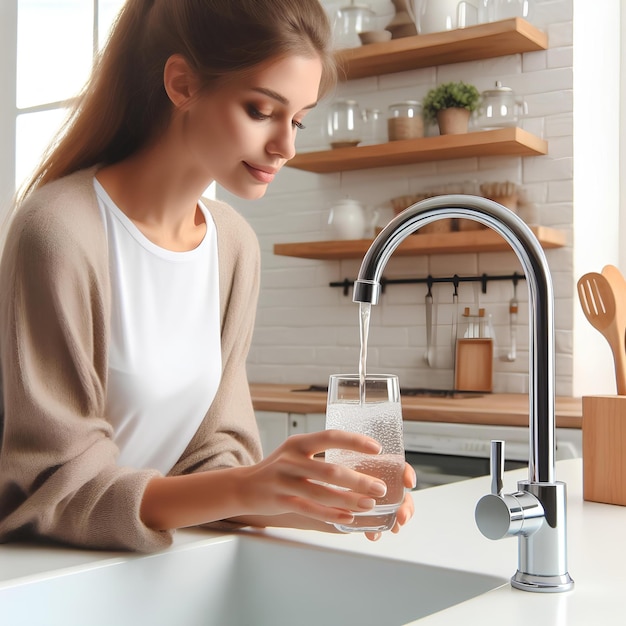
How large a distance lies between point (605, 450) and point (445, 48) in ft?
7.82

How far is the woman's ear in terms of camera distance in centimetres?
115

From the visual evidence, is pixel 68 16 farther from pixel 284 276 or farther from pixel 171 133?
pixel 171 133

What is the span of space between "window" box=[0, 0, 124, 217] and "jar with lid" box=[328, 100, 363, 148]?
1.78m

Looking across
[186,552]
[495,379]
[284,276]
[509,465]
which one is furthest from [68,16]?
[186,552]

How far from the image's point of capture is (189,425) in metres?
1.22

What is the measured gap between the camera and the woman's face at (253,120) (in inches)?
43.6

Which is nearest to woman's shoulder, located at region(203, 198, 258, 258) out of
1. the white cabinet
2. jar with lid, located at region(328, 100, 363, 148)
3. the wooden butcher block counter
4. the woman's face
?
the woman's face

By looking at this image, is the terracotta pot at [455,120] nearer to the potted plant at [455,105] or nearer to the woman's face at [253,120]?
the potted plant at [455,105]

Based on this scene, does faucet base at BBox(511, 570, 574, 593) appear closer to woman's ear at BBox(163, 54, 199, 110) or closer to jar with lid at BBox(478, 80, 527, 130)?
woman's ear at BBox(163, 54, 199, 110)

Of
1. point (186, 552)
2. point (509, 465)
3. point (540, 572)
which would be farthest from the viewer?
point (509, 465)

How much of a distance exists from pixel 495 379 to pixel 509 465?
71cm

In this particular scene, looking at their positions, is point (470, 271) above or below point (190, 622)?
above

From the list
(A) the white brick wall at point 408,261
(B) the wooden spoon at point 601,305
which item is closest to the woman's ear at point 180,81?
(B) the wooden spoon at point 601,305

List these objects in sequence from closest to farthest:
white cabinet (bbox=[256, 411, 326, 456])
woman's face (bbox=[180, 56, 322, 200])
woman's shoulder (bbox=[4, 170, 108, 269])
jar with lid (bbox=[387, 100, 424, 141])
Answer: woman's shoulder (bbox=[4, 170, 108, 269])
woman's face (bbox=[180, 56, 322, 200])
white cabinet (bbox=[256, 411, 326, 456])
jar with lid (bbox=[387, 100, 424, 141])
